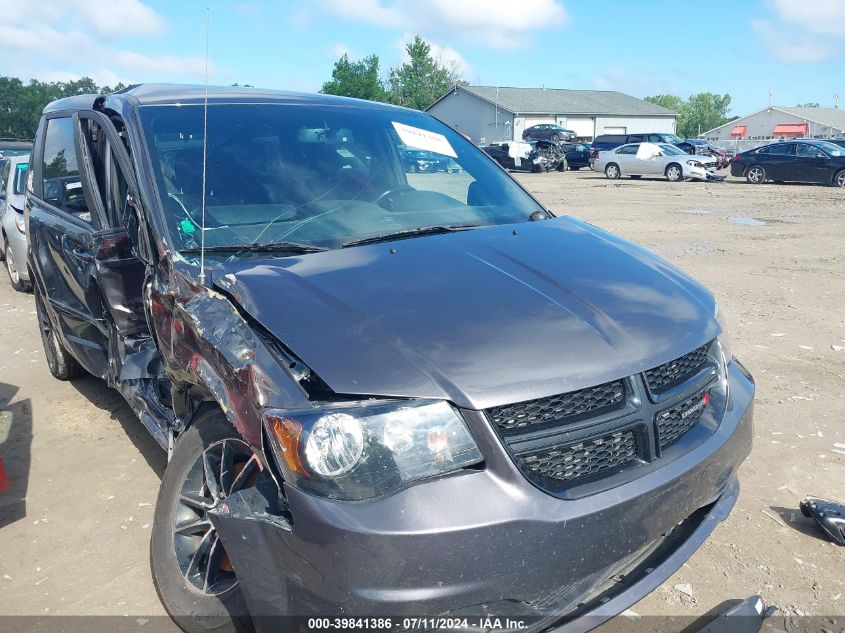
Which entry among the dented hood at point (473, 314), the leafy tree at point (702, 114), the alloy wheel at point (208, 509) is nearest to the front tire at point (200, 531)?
the alloy wheel at point (208, 509)

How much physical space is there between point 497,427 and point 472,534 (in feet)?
0.98

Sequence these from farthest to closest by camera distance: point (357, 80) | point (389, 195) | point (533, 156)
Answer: point (357, 80) < point (533, 156) < point (389, 195)

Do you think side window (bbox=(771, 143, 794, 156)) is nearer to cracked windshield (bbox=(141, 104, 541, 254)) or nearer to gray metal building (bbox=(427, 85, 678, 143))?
cracked windshield (bbox=(141, 104, 541, 254))

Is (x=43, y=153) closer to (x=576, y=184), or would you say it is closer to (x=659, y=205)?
(x=659, y=205)

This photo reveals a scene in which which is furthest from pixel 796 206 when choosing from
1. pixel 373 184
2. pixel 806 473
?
pixel 373 184

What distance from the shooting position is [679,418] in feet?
7.69

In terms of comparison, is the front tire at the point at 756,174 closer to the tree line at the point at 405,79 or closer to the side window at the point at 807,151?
the side window at the point at 807,151

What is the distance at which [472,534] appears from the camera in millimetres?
1866

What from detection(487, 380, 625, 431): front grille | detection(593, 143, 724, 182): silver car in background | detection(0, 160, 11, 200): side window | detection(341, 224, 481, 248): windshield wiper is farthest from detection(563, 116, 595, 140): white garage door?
detection(487, 380, 625, 431): front grille

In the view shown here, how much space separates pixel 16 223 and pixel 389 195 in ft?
22.2

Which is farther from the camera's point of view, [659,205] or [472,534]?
[659,205]

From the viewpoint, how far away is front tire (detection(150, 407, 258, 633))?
2.39 m

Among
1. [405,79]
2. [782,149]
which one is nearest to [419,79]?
[405,79]

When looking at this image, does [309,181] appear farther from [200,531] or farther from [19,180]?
[19,180]
